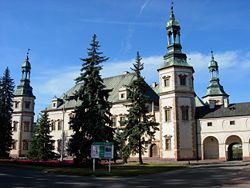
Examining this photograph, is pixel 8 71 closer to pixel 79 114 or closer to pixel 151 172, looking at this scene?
pixel 79 114

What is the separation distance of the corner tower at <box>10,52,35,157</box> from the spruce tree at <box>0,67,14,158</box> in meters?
16.9

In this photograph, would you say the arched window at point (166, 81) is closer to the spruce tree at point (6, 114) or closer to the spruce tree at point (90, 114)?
the spruce tree at point (90, 114)

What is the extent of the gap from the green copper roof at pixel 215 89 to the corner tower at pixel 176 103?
28377 mm

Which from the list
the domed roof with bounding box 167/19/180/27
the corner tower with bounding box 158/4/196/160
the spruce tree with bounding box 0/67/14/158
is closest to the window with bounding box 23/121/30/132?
the spruce tree with bounding box 0/67/14/158

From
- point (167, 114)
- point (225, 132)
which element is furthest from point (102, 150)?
point (225, 132)

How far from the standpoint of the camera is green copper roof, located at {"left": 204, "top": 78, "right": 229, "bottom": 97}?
80425 mm

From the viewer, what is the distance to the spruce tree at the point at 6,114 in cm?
5134

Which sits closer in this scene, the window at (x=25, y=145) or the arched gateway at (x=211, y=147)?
the arched gateway at (x=211, y=147)

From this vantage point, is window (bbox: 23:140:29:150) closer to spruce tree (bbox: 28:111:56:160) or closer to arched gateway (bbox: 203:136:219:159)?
spruce tree (bbox: 28:111:56:160)

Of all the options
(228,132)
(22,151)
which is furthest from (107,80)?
(228,132)

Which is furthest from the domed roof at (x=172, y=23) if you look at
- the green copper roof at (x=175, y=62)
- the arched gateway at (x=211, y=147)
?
the arched gateway at (x=211, y=147)

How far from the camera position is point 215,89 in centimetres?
8131

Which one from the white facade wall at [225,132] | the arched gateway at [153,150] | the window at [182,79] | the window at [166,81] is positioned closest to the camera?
the white facade wall at [225,132]

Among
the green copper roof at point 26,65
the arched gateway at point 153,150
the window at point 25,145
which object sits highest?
the green copper roof at point 26,65
